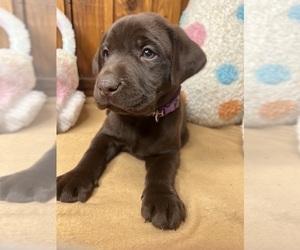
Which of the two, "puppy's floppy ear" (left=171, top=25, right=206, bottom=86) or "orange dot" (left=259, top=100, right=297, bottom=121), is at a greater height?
"orange dot" (left=259, top=100, right=297, bottom=121)

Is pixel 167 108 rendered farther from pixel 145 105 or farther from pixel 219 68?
pixel 219 68

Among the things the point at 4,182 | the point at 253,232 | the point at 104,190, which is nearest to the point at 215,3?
the point at 104,190

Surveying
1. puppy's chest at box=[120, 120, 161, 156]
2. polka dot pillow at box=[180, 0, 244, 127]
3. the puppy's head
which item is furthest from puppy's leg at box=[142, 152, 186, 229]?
polka dot pillow at box=[180, 0, 244, 127]

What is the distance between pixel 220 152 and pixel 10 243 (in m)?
1.35

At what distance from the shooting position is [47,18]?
1.89 feet

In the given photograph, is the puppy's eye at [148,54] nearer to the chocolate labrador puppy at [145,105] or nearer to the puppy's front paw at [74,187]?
the chocolate labrador puppy at [145,105]

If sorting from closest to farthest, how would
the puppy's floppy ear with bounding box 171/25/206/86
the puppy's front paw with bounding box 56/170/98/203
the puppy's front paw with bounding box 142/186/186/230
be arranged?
the puppy's front paw with bounding box 142/186/186/230
the puppy's front paw with bounding box 56/170/98/203
the puppy's floppy ear with bounding box 171/25/206/86

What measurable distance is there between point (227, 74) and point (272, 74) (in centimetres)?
140

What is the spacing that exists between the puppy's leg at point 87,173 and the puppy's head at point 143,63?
0.27 m

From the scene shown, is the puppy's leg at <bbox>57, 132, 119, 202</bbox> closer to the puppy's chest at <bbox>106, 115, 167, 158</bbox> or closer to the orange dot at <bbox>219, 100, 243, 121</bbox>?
the puppy's chest at <bbox>106, 115, 167, 158</bbox>

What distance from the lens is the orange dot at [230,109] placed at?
219 cm

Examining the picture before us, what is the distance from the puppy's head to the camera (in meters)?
1.37

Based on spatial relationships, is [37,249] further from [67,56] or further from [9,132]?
[67,56]

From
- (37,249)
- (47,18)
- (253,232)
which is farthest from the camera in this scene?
(253,232)
